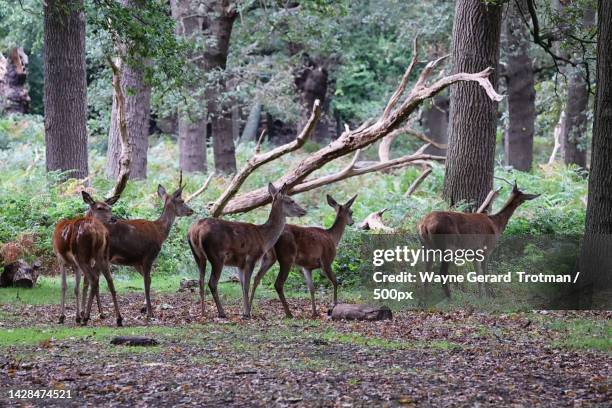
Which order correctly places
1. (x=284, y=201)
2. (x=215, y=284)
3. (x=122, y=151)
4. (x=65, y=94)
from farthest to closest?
(x=65, y=94) → (x=122, y=151) → (x=284, y=201) → (x=215, y=284)

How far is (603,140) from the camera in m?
12.3

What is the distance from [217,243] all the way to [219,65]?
15.4 meters

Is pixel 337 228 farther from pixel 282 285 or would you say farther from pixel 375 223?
pixel 375 223

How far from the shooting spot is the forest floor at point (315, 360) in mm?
7242

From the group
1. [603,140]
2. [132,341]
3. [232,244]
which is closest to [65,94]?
[232,244]

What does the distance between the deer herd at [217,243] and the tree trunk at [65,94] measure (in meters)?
5.75

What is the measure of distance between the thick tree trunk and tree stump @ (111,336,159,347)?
2727cm

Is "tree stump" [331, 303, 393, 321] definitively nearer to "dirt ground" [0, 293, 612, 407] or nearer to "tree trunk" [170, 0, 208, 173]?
"dirt ground" [0, 293, 612, 407]

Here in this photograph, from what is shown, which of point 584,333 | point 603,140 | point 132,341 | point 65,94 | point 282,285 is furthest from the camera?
point 65,94

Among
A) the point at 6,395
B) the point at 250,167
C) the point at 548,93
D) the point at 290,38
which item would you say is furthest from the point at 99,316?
the point at 548,93

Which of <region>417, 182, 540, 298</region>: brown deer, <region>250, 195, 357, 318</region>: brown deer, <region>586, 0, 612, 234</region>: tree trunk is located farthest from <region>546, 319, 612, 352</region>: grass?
<region>250, 195, 357, 318</region>: brown deer

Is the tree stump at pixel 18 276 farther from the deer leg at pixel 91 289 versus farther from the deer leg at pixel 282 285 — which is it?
the deer leg at pixel 282 285

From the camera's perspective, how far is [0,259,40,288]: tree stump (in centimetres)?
1430

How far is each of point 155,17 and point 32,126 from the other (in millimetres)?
21546
